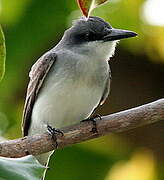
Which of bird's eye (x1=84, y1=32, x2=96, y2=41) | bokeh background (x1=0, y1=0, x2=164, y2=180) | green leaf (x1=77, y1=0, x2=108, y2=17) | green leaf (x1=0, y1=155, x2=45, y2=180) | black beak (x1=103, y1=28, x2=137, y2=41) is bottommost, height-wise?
bokeh background (x1=0, y1=0, x2=164, y2=180)

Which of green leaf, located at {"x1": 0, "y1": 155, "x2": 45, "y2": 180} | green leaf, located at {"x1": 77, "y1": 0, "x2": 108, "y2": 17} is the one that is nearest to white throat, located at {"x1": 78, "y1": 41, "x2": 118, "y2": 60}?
green leaf, located at {"x1": 0, "y1": 155, "x2": 45, "y2": 180}

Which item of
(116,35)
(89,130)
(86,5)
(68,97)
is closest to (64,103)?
(68,97)

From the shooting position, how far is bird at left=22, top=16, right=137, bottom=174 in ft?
11.6

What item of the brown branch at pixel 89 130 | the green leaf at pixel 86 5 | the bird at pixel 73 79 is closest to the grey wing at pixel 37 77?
the bird at pixel 73 79

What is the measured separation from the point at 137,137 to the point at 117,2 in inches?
A: 41.6

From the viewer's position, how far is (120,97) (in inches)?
160

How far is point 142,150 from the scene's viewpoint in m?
3.90

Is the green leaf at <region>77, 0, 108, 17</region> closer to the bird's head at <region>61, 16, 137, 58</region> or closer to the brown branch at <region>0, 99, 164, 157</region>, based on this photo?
the brown branch at <region>0, 99, 164, 157</region>

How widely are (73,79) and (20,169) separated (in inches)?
82.1

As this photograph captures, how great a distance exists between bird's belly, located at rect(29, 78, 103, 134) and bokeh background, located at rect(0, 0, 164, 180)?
27cm

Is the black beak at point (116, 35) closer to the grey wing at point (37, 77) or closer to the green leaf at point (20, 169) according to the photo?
the grey wing at point (37, 77)

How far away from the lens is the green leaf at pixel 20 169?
1375 mm

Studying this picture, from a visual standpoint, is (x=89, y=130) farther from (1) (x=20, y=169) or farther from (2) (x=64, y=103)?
(1) (x=20, y=169)

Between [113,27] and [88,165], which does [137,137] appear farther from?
[113,27]
